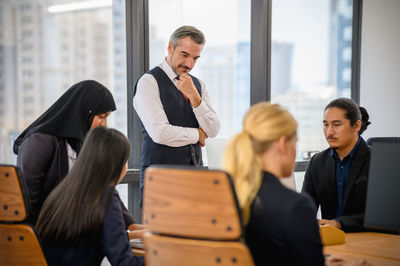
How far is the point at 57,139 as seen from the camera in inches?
97.3

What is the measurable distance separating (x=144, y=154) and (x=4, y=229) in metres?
1.40

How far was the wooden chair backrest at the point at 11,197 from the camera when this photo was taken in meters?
1.87

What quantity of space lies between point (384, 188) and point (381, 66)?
395cm

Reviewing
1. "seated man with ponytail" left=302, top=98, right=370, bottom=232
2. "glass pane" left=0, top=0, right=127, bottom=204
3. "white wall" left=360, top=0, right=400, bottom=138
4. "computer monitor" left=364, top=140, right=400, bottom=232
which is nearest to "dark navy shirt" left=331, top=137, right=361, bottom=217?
"seated man with ponytail" left=302, top=98, right=370, bottom=232

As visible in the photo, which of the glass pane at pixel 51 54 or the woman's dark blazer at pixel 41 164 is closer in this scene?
the woman's dark blazer at pixel 41 164

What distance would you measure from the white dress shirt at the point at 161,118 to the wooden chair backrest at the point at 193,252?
154 cm

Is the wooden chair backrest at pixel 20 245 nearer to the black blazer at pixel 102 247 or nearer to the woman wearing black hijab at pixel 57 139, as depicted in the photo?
the black blazer at pixel 102 247

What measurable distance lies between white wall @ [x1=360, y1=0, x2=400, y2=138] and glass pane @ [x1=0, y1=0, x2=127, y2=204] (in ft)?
8.84

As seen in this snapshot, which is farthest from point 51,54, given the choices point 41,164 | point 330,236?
point 330,236

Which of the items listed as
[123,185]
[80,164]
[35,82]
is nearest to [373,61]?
[123,185]

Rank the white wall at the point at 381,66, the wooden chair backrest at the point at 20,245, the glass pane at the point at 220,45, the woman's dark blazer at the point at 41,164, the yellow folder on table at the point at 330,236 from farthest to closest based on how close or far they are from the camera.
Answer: the white wall at the point at 381,66 < the glass pane at the point at 220,45 < the woman's dark blazer at the point at 41,164 < the yellow folder on table at the point at 330,236 < the wooden chair backrest at the point at 20,245

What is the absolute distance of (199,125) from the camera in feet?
10.8

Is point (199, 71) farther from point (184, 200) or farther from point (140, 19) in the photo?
point (184, 200)

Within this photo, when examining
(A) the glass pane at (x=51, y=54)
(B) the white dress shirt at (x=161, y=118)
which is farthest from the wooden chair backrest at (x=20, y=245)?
(A) the glass pane at (x=51, y=54)
